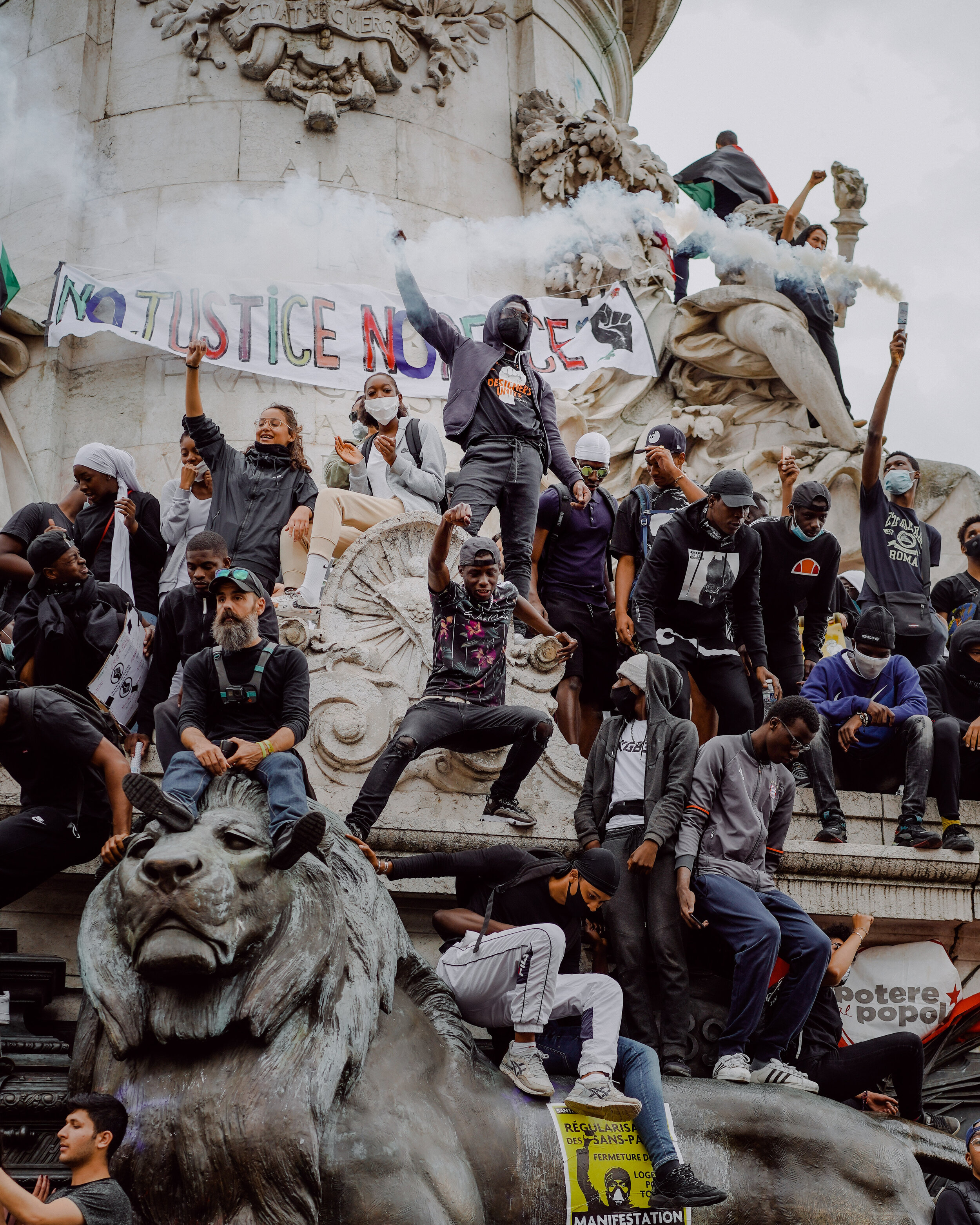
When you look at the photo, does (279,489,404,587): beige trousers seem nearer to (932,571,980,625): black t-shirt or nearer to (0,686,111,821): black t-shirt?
(0,686,111,821): black t-shirt

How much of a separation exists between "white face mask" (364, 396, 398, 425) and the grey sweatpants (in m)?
5.42

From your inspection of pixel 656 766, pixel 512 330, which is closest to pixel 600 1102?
pixel 656 766

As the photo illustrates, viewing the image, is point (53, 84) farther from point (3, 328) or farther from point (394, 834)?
point (394, 834)

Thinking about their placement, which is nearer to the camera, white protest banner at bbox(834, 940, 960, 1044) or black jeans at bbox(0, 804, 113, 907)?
black jeans at bbox(0, 804, 113, 907)

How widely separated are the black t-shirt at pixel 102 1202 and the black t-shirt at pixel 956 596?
7.26 m

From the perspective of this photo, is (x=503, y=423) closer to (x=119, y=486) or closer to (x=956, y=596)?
(x=119, y=486)

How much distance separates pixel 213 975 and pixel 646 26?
54.5ft

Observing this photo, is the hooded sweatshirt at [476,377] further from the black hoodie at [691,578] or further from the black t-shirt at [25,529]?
the black t-shirt at [25,529]

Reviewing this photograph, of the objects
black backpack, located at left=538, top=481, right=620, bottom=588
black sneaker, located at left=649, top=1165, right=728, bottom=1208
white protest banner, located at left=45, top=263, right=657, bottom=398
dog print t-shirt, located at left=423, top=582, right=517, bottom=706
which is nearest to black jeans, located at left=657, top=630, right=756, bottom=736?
dog print t-shirt, located at left=423, top=582, right=517, bottom=706

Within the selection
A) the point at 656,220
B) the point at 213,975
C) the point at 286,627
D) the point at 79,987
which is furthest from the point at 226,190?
the point at 213,975

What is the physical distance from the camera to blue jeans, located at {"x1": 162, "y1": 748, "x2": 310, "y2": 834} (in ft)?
20.8

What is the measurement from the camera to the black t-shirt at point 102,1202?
5.34 meters

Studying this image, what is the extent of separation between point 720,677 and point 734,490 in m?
1.09

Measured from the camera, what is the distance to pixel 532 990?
663 cm
